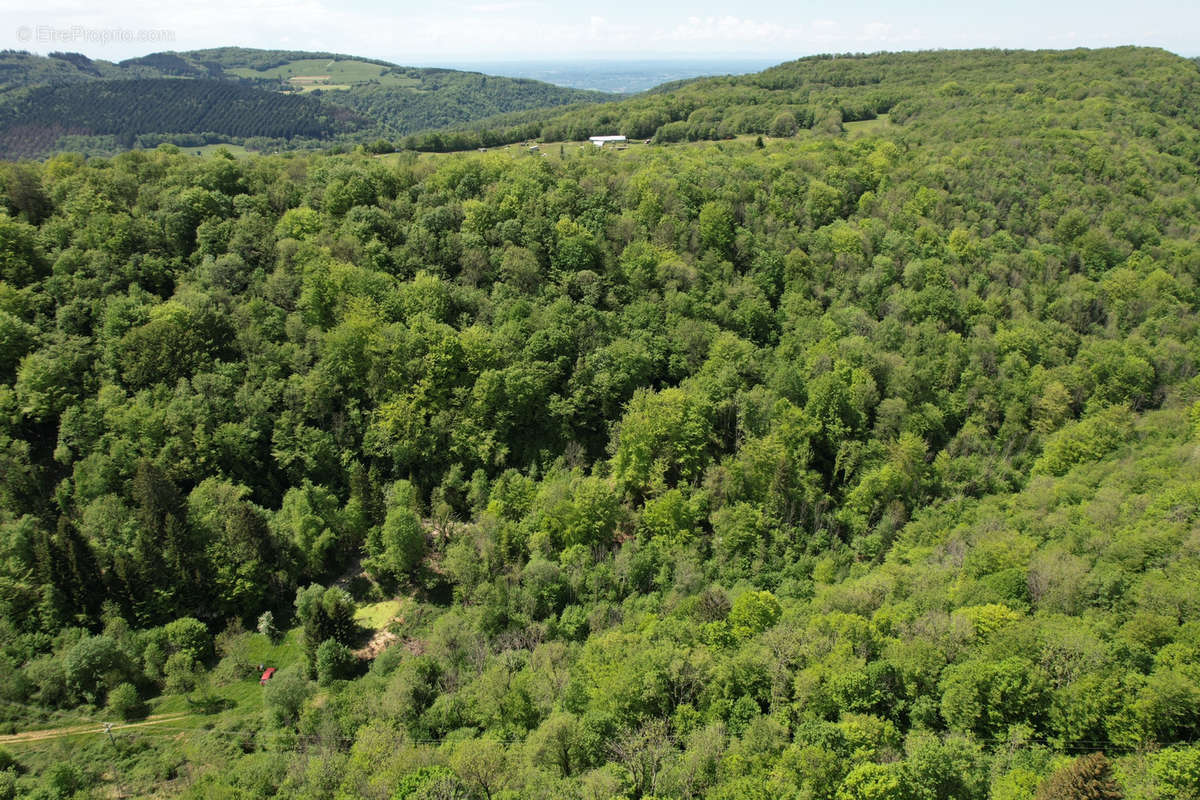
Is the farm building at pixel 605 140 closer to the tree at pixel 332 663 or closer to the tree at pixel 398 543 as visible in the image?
the tree at pixel 398 543

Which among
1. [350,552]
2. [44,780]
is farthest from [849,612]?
[44,780]

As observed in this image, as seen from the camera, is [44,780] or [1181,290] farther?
[1181,290]

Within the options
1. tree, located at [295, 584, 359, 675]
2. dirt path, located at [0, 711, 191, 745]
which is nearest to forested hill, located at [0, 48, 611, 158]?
dirt path, located at [0, 711, 191, 745]

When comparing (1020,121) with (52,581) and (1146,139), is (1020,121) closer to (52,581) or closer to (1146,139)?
(1146,139)

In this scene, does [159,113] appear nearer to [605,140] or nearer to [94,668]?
[605,140]

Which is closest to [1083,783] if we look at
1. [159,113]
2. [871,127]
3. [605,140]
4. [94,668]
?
[94,668]

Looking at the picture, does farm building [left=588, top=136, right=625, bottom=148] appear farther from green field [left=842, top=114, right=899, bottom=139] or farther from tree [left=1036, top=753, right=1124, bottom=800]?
tree [left=1036, top=753, right=1124, bottom=800]
